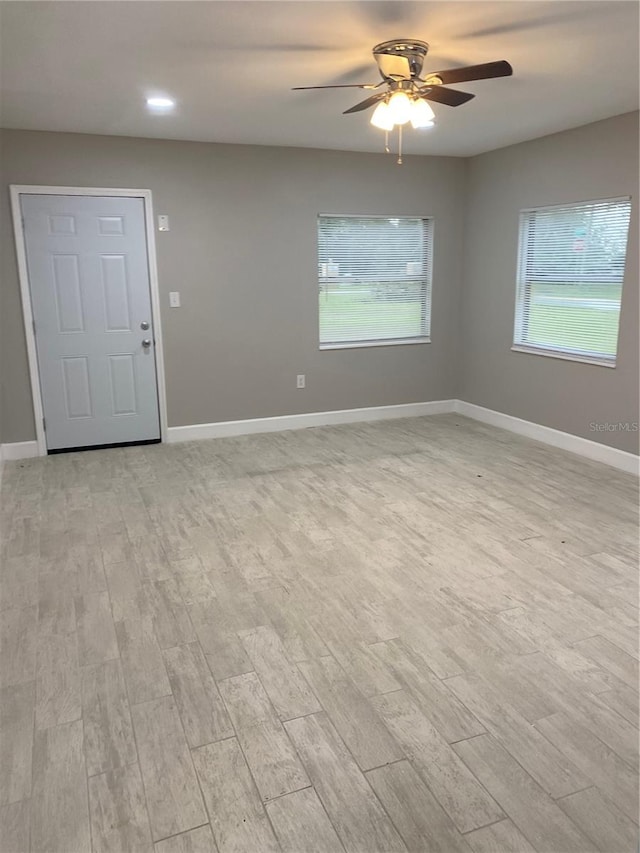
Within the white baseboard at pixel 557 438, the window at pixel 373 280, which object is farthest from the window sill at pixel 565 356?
the window at pixel 373 280

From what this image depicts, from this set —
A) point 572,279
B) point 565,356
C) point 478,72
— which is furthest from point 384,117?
point 565,356

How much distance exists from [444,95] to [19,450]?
4.02 metres

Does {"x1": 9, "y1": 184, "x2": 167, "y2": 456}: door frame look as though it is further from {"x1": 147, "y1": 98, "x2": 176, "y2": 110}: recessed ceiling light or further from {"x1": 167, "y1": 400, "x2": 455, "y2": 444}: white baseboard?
{"x1": 147, "y1": 98, "x2": 176, "y2": 110}: recessed ceiling light

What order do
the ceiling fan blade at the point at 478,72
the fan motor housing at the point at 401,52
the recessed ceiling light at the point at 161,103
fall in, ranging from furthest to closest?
1. the recessed ceiling light at the point at 161,103
2. the fan motor housing at the point at 401,52
3. the ceiling fan blade at the point at 478,72

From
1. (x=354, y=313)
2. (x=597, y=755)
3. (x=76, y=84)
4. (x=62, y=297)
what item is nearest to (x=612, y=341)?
(x=354, y=313)

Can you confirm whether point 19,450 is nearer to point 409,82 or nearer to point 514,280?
point 409,82

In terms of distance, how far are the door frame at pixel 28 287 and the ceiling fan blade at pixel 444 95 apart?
273 centimetres

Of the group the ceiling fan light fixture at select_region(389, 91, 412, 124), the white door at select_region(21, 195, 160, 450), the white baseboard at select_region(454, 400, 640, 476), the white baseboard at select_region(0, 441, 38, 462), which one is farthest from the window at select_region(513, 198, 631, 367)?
the white baseboard at select_region(0, 441, 38, 462)

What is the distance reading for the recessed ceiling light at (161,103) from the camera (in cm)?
370

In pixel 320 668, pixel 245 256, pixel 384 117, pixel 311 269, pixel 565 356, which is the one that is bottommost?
pixel 320 668

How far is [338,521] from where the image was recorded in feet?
12.2

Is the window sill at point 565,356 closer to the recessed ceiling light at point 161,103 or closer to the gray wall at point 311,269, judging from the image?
the gray wall at point 311,269

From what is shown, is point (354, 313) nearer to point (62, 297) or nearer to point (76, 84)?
point (62, 297)

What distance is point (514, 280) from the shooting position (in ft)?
18.1
